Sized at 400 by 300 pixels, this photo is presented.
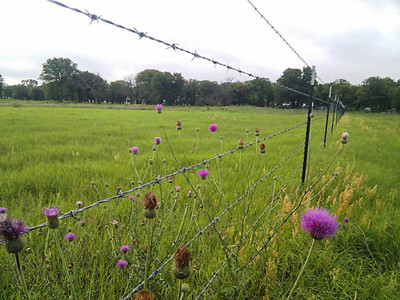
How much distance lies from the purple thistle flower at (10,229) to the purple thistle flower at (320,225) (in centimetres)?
93

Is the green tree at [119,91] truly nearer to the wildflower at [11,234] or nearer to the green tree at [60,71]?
the green tree at [60,71]

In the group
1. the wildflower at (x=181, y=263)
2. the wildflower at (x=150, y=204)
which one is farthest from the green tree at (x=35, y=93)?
the wildflower at (x=181, y=263)

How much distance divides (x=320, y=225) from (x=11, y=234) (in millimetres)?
983

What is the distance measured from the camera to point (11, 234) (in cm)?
76

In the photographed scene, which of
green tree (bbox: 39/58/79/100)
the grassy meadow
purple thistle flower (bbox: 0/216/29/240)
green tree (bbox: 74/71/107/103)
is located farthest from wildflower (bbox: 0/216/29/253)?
green tree (bbox: 74/71/107/103)

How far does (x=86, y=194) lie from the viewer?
10.5ft

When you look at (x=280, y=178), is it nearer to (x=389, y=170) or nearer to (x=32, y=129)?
(x=389, y=170)

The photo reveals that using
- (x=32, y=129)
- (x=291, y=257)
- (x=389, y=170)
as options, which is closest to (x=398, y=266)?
(x=291, y=257)

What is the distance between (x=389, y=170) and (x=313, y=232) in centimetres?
563

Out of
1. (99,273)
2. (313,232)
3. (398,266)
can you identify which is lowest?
(398,266)

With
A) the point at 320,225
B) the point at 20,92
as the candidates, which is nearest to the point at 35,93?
the point at 20,92

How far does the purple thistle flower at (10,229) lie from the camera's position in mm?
758

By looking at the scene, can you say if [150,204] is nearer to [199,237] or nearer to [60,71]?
[199,237]

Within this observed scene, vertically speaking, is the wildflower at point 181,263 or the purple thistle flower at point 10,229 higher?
the purple thistle flower at point 10,229
